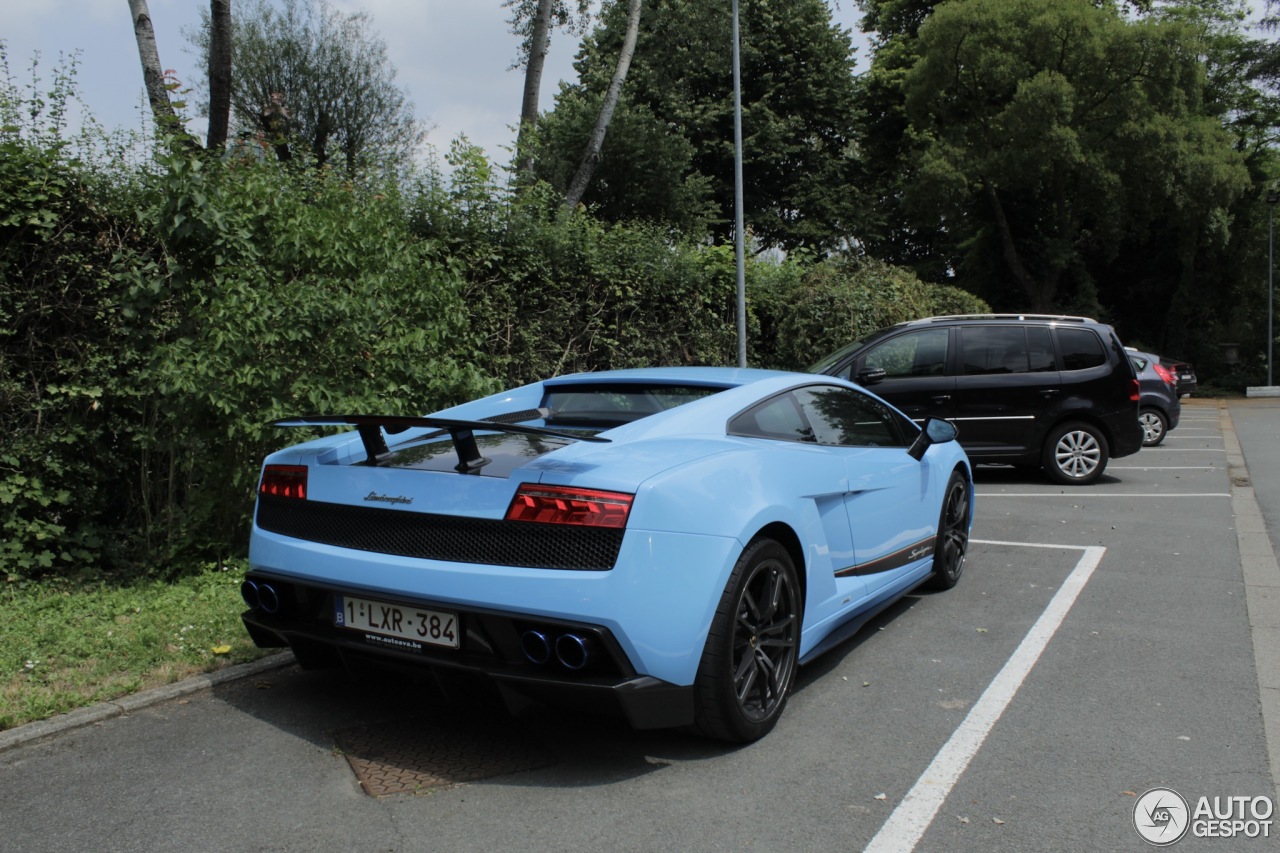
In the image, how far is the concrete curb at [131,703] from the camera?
12.4 ft

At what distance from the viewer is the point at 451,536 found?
136 inches

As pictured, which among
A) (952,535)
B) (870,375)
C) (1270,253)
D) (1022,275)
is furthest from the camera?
(1270,253)

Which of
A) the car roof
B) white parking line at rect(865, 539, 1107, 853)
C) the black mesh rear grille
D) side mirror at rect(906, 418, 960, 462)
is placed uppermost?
the car roof

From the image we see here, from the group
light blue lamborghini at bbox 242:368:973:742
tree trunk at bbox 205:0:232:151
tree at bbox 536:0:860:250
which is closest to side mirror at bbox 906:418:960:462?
light blue lamborghini at bbox 242:368:973:742

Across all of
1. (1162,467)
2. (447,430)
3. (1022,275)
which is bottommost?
(1162,467)

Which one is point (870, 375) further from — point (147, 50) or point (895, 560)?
point (147, 50)

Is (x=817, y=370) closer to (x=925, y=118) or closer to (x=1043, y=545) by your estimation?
(x=1043, y=545)

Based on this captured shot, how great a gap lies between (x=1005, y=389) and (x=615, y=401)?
7461 mm

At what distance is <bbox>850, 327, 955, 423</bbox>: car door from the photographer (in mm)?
11070

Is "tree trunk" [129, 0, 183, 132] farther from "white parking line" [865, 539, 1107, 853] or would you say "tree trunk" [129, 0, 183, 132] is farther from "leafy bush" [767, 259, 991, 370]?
"white parking line" [865, 539, 1107, 853]

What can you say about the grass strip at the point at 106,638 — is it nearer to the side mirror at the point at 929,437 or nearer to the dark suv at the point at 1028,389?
the side mirror at the point at 929,437

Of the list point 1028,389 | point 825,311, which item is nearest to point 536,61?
point 825,311

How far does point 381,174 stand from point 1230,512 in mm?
8242

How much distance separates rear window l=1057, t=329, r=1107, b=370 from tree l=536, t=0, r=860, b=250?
18065 mm
